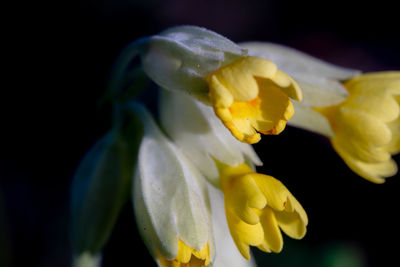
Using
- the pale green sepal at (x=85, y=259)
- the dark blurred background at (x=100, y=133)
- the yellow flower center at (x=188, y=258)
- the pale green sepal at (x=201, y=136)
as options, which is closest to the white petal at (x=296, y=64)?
the pale green sepal at (x=201, y=136)

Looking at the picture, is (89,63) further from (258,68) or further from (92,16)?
(258,68)

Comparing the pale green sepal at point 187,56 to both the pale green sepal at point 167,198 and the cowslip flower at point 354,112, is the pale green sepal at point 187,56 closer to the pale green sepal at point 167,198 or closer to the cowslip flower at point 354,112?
the pale green sepal at point 167,198

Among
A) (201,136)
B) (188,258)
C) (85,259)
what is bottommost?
(85,259)

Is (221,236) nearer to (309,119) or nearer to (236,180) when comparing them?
(236,180)

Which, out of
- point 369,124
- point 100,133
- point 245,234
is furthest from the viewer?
point 100,133

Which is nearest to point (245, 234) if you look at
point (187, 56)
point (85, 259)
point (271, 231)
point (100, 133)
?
point (271, 231)

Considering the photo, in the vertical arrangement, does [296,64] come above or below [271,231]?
above

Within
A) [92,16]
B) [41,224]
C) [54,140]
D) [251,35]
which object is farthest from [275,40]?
[41,224]
